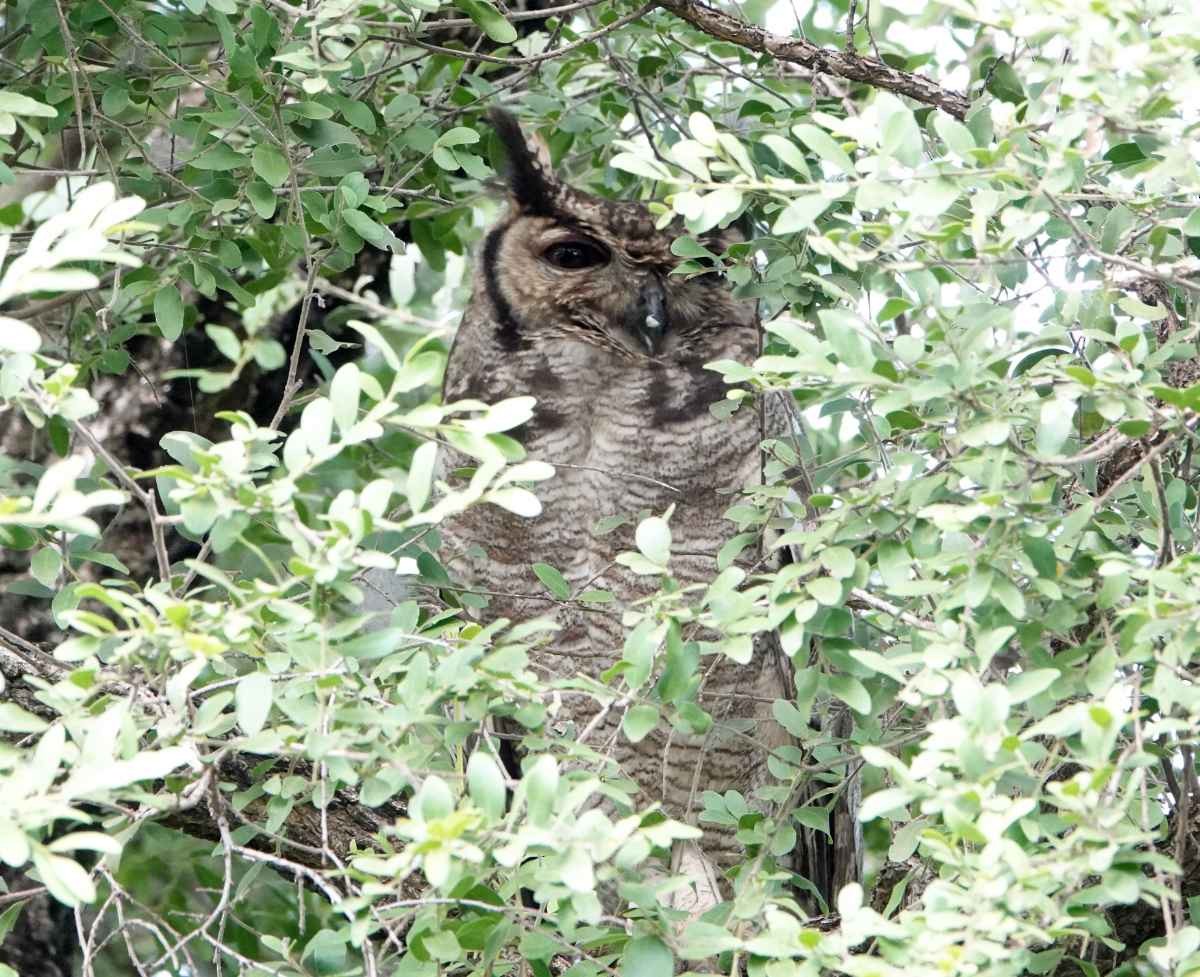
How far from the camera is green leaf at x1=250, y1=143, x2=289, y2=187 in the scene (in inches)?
74.1

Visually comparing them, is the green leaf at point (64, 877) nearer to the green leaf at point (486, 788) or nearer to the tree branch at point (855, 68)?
the green leaf at point (486, 788)

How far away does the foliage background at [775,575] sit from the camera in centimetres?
117

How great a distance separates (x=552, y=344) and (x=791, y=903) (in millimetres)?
1516

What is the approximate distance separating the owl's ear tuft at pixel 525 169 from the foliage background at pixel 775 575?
2.07 ft

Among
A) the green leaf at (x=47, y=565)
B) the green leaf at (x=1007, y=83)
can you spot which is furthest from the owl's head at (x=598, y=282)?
the green leaf at (x=47, y=565)

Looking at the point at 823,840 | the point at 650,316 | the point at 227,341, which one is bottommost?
the point at 823,840

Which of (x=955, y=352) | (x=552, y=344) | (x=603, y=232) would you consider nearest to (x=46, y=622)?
(x=552, y=344)

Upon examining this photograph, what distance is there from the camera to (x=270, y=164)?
1901 mm

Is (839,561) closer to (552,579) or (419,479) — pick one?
(419,479)

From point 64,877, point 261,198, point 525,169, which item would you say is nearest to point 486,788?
point 64,877

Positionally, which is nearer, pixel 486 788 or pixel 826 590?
pixel 486 788

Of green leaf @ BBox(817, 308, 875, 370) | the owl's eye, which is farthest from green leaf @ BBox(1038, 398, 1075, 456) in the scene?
the owl's eye

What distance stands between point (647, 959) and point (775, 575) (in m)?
0.47

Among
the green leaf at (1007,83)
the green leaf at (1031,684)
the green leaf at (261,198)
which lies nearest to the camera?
the green leaf at (1031,684)
